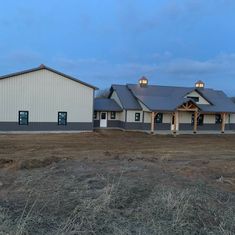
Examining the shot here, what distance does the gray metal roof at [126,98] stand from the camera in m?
39.0

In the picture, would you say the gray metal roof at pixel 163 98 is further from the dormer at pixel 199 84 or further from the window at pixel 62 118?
the window at pixel 62 118

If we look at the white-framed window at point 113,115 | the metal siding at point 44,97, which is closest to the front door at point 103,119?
the white-framed window at point 113,115

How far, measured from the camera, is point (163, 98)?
41.3 metres

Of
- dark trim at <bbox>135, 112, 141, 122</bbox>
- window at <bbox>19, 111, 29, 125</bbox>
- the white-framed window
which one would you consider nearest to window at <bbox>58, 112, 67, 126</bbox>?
window at <bbox>19, 111, 29, 125</bbox>

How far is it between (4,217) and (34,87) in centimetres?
2699

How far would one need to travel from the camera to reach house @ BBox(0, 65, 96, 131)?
31.3 metres

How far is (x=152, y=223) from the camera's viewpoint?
6023 mm

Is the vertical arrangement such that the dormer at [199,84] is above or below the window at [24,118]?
above

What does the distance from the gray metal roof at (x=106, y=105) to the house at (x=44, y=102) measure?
4094 millimetres

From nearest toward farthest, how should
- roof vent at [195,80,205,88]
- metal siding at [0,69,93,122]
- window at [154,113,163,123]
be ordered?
metal siding at [0,69,93,122] → window at [154,113,163,123] → roof vent at [195,80,205,88]

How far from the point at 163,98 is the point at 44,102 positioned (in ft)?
49.3

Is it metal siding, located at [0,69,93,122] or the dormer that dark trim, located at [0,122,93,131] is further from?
the dormer

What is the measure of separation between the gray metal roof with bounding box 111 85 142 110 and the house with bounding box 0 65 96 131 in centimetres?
575

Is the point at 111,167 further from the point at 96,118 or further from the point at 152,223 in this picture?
the point at 96,118
